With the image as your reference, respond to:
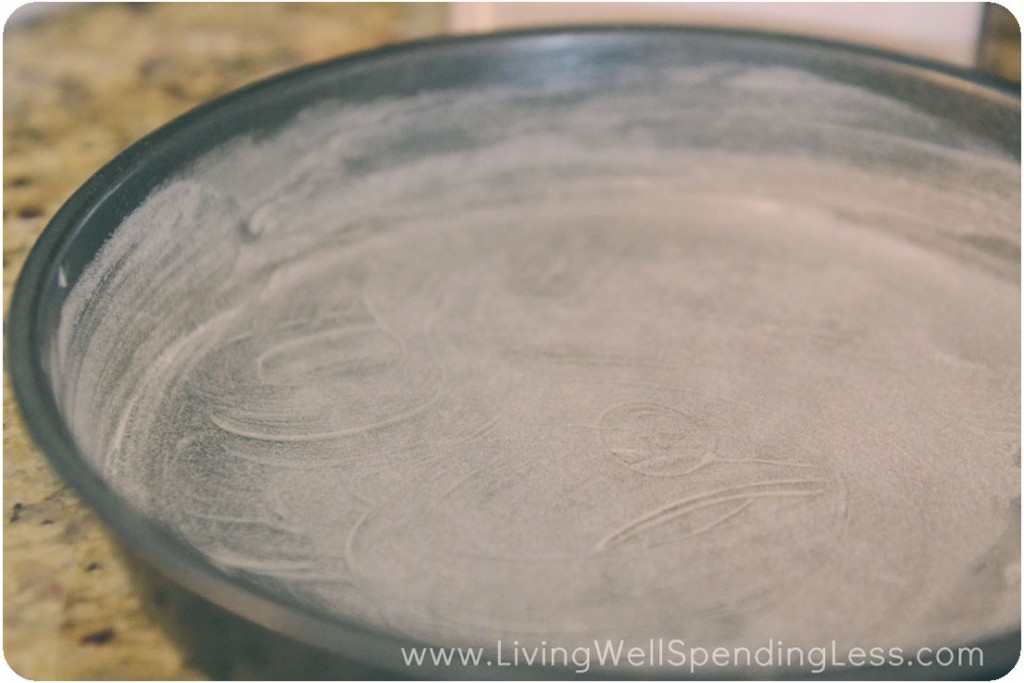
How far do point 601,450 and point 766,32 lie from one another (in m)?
0.36

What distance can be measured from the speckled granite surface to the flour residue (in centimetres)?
4

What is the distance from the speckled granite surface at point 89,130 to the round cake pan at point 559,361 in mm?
41

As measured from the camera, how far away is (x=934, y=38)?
35.9 inches

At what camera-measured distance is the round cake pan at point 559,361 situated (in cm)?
49

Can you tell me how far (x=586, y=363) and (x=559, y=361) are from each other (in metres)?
0.02

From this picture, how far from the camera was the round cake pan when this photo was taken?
486 millimetres

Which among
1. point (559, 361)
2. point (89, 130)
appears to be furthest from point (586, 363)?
point (89, 130)

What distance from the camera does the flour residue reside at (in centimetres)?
51

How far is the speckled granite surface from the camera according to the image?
0.49m

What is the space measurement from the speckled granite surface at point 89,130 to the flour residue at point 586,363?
0.14ft

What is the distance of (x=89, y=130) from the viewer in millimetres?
854

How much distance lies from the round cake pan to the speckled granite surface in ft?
0.14

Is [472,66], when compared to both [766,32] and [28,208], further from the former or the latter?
[28,208]

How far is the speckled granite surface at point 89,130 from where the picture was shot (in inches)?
19.4
